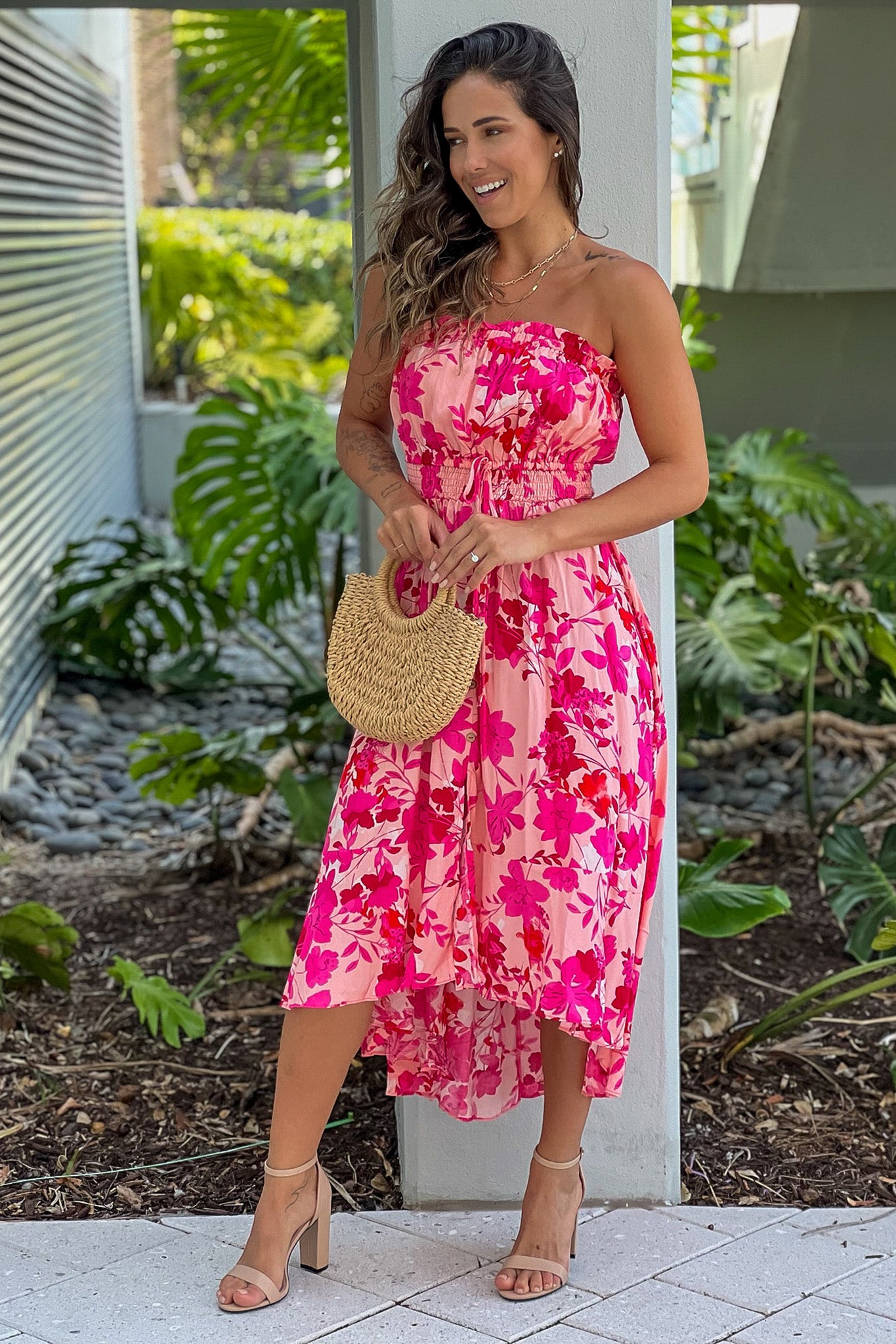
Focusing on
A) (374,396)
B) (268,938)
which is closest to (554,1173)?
(374,396)

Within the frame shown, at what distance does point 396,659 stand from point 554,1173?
2.77 feet

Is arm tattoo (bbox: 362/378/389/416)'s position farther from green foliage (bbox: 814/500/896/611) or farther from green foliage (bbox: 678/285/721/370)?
green foliage (bbox: 814/500/896/611)

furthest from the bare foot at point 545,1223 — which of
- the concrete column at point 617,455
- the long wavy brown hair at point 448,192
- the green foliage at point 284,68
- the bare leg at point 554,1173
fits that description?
the green foliage at point 284,68

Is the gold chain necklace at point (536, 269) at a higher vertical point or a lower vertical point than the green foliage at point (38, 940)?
higher

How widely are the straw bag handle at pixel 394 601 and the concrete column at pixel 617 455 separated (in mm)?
450

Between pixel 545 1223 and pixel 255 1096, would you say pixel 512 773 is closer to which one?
pixel 545 1223

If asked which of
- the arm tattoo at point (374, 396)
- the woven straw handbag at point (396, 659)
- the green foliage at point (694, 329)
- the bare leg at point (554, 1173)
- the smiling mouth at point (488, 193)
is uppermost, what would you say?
the smiling mouth at point (488, 193)

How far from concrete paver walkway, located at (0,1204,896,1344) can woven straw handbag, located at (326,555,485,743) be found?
85cm

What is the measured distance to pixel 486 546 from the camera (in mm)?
2104

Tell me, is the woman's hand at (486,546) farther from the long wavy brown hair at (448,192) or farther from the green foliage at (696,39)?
the green foliage at (696,39)

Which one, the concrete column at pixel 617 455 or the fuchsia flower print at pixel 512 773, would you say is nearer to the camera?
the fuchsia flower print at pixel 512 773

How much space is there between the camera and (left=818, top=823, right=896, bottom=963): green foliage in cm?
336

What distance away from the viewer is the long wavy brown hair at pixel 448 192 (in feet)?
6.89

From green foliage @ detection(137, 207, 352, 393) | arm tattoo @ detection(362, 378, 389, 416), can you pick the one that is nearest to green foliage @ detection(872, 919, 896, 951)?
arm tattoo @ detection(362, 378, 389, 416)
